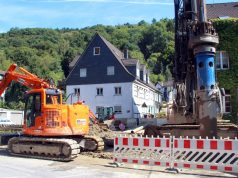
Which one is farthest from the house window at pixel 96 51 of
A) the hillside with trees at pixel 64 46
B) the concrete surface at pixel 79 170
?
the concrete surface at pixel 79 170

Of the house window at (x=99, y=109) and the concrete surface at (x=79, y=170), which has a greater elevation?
the house window at (x=99, y=109)

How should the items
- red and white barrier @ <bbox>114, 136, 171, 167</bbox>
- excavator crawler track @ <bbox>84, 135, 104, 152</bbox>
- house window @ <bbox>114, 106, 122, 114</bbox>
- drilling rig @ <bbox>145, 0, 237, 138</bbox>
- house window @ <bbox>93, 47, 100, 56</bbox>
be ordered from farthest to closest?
1. house window @ <bbox>93, 47, 100, 56</bbox>
2. house window @ <bbox>114, 106, 122, 114</bbox>
3. excavator crawler track @ <bbox>84, 135, 104, 152</bbox>
4. drilling rig @ <bbox>145, 0, 237, 138</bbox>
5. red and white barrier @ <bbox>114, 136, 171, 167</bbox>

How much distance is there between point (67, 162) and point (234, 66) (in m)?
20.8

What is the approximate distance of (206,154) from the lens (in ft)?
38.3

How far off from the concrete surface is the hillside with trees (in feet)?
223

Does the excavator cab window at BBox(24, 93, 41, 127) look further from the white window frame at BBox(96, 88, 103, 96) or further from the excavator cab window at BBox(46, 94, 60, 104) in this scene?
the white window frame at BBox(96, 88, 103, 96)

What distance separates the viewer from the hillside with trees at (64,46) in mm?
106794

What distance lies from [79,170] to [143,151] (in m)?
2.20

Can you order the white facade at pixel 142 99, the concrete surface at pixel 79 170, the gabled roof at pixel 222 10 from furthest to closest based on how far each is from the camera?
the white facade at pixel 142 99, the gabled roof at pixel 222 10, the concrete surface at pixel 79 170

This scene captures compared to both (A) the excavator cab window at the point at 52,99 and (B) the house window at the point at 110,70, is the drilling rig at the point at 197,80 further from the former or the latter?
(B) the house window at the point at 110,70

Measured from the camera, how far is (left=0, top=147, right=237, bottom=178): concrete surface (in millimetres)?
11375

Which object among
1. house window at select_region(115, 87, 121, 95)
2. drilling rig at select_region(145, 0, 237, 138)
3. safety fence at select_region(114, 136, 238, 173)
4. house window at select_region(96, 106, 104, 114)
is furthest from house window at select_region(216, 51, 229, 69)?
house window at select_region(96, 106, 104, 114)

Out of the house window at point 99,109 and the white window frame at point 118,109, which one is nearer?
the white window frame at point 118,109

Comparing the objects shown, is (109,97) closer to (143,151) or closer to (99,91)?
(99,91)
